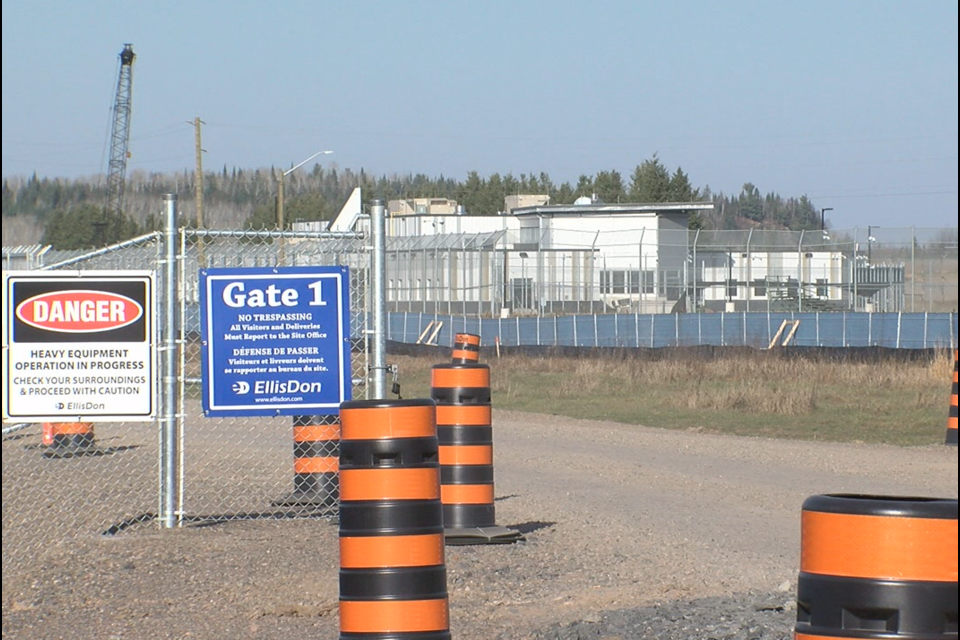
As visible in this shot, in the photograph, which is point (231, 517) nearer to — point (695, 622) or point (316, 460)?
point (316, 460)

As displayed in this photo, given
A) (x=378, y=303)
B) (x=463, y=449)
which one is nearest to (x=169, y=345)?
(x=378, y=303)

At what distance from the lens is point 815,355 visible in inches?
1073

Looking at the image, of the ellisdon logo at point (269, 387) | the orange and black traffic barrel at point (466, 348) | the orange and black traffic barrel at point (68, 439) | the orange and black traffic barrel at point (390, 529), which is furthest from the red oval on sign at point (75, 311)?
the orange and black traffic barrel at point (466, 348)

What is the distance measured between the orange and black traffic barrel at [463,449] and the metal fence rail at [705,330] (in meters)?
21.9

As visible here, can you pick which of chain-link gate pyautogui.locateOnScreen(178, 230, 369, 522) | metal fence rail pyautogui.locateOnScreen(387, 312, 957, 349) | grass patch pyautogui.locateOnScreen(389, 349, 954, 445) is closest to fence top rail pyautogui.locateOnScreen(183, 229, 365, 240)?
chain-link gate pyautogui.locateOnScreen(178, 230, 369, 522)

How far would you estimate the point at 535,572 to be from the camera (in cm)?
805

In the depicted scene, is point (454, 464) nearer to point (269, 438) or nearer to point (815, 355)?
point (269, 438)

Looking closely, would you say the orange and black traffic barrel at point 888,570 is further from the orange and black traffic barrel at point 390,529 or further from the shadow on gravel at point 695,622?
the shadow on gravel at point 695,622

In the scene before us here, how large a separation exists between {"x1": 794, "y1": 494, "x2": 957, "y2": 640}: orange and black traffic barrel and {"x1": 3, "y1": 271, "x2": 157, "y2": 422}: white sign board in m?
6.43

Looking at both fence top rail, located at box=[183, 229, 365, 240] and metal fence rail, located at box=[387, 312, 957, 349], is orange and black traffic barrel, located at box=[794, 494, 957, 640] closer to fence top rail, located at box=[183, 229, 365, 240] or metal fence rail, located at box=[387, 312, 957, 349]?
fence top rail, located at box=[183, 229, 365, 240]

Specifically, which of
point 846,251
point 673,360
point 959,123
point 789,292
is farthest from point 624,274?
point 959,123

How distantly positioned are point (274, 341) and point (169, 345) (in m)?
Answer: 0.71

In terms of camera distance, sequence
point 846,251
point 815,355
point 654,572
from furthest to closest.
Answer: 1. point 846,251
2. point 815,355
3. point 654,572

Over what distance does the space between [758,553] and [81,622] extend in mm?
4212
